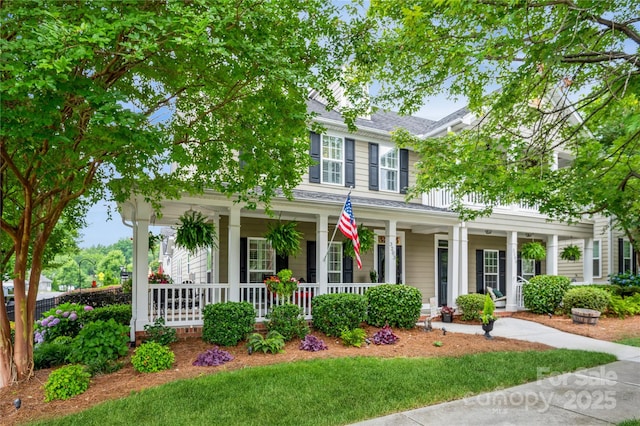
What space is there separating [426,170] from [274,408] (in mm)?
5509

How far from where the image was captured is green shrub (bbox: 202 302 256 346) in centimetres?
805

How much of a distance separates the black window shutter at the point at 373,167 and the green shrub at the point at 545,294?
6089 mm

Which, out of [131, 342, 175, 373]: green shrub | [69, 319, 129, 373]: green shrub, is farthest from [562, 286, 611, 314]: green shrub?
[69, 319, 129, 373]: green shrub

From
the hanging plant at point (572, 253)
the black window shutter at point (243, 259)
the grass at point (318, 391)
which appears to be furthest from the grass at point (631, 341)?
the black window shutter at point (243, 259)

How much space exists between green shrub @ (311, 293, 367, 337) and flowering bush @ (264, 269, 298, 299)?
702mm

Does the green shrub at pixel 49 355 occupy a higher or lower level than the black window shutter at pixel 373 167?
lower

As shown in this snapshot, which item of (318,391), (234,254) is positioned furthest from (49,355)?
(318,391)

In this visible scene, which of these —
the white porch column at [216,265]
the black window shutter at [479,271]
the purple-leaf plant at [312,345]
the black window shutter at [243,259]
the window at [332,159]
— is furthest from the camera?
the black window shutter at [479,271]

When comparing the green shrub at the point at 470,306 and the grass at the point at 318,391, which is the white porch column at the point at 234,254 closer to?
the grass at the point at 318,391

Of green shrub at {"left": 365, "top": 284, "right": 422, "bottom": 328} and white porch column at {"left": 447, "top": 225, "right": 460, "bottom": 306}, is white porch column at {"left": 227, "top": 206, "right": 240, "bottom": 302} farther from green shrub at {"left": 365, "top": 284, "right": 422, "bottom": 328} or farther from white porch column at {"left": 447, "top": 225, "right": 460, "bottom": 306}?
white porch column at {"left": 447, "top": 225, "right": 460, "bottom": 306}

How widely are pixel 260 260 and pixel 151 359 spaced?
17.9 ft

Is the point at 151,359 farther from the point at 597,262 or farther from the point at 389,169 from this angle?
the point at 597,262

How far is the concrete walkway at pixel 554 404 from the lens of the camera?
466 centimetres

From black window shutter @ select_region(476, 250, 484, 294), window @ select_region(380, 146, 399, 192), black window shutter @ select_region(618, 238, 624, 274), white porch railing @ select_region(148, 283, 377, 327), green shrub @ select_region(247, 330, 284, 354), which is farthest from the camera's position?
black window shutter @ select_region(618, 238, 624, 274)
